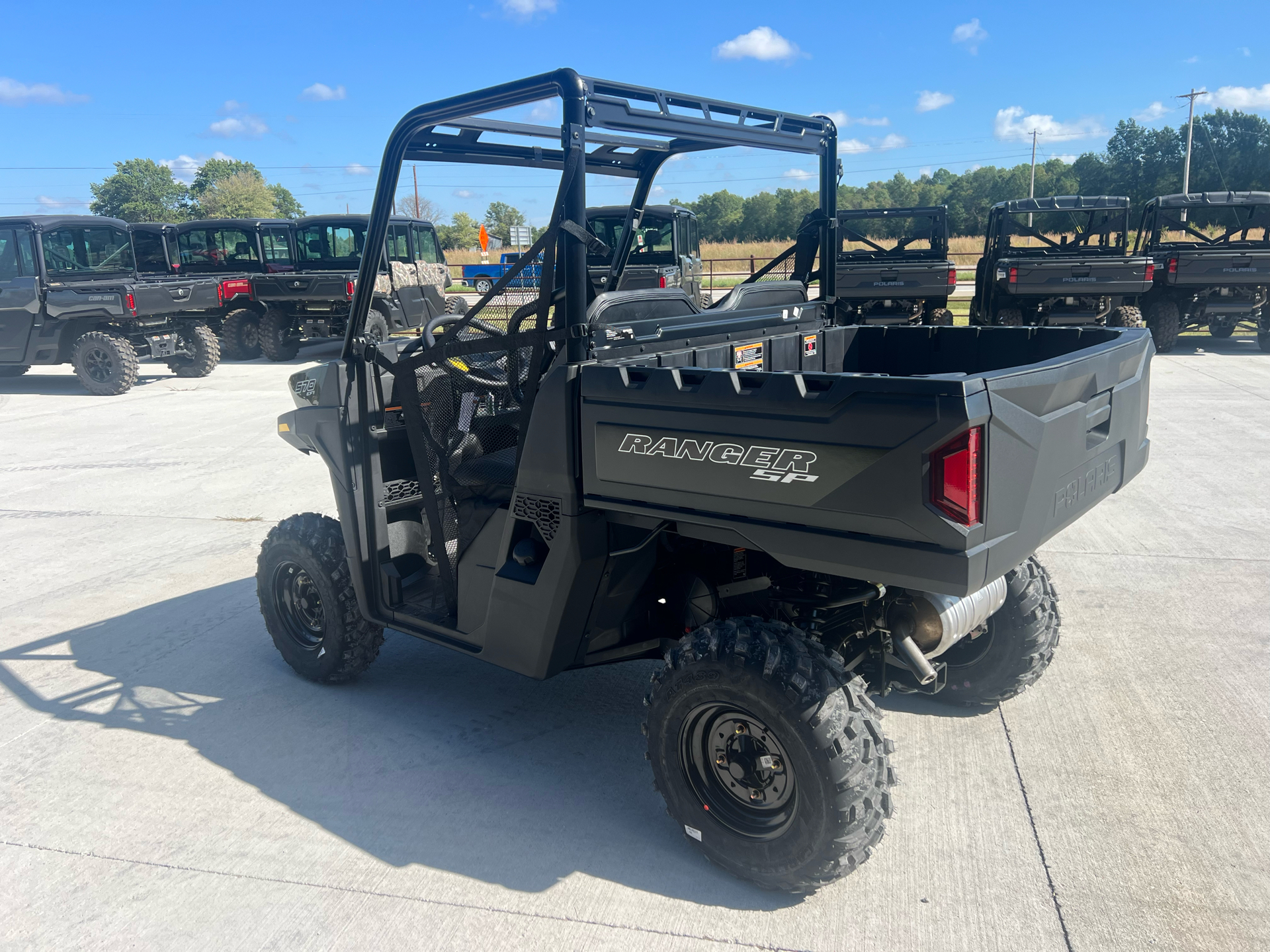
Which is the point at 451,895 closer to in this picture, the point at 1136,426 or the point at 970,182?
the point at 1136,426

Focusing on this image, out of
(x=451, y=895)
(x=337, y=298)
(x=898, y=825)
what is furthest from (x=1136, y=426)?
(x=337, y=298)

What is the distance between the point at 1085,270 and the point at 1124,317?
1.03 metres

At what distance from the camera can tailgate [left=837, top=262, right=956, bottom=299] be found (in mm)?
14227

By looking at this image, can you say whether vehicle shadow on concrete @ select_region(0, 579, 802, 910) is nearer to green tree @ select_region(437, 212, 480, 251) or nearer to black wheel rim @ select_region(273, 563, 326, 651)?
black wheel rim @ select_region(273, 563, 326, 651)

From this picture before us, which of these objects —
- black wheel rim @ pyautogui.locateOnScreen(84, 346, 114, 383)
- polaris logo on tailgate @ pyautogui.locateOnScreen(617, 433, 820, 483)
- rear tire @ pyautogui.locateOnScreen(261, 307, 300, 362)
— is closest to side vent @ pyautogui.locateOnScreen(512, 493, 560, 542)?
polaris logo on tailgate @ pyautogui.locateOnScreen(617, 433, 820, 483)

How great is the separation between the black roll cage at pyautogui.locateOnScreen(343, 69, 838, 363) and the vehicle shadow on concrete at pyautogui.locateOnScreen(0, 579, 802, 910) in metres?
1.54

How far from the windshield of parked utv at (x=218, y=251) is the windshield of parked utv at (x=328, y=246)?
155cm

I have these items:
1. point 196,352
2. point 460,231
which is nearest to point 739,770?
point 196,352

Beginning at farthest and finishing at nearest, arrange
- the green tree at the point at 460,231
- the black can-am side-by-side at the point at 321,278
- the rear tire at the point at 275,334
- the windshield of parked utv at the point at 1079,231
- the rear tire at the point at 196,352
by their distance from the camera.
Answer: the green tree at the point at 460,231, the rear tire at the point at 275,334, the black can-am side-by-side at the point at 321,278, the rear tire at the point at 196,352, the windshield of parked utv at the point at 1079,231

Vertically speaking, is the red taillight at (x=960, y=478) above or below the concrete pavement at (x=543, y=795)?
above

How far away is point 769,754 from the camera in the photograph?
2686 millimetres

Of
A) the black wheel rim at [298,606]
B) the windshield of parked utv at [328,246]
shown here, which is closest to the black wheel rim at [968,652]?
the black wheel rim at [298,606]

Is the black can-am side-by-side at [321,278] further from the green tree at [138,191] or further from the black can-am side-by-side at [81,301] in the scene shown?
the green tree at [138,191]

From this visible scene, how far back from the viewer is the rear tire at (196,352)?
15.0 metres
